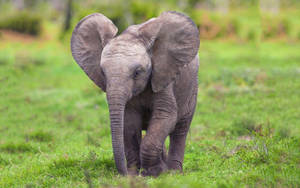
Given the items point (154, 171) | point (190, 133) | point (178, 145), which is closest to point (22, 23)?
point (190, 133)

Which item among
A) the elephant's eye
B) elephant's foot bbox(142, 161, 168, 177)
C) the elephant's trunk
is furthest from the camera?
elephant's foot bbox(142, 161, 168, 177)

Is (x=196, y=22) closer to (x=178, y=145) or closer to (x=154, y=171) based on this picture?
(x=178, y=145)

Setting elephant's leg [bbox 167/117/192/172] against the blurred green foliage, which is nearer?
elephant's leg [bbox 167/117/192/172]

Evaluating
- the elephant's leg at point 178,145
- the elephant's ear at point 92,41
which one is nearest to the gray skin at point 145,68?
the elephant's ear at point 92,41

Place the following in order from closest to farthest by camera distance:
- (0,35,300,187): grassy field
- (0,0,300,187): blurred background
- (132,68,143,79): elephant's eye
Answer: (132,68,143,79): elephant's eye
(0,35,300,187): grassy field
(0,0,300,187): blurred background

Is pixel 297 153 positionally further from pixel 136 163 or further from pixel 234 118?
pixel 234 118

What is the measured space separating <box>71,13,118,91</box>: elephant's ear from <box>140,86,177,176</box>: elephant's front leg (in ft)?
2.52

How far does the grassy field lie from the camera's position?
5801 mm

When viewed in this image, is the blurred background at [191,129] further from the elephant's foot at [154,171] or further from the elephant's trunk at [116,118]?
the elephant's trunk at [116,118]

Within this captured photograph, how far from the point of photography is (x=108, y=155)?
291 inches

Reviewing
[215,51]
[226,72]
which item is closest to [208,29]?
[215,51]

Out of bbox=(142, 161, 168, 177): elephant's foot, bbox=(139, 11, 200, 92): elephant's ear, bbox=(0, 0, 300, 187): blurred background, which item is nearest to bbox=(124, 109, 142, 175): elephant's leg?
bbox=(142, 161, 168, 177): elephant's foot

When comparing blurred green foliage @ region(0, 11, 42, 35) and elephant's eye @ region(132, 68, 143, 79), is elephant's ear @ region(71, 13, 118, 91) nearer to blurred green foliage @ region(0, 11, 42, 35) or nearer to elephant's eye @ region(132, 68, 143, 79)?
elephant's eye @ region(132, 68, 143, 79)

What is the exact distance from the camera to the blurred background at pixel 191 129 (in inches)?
234
